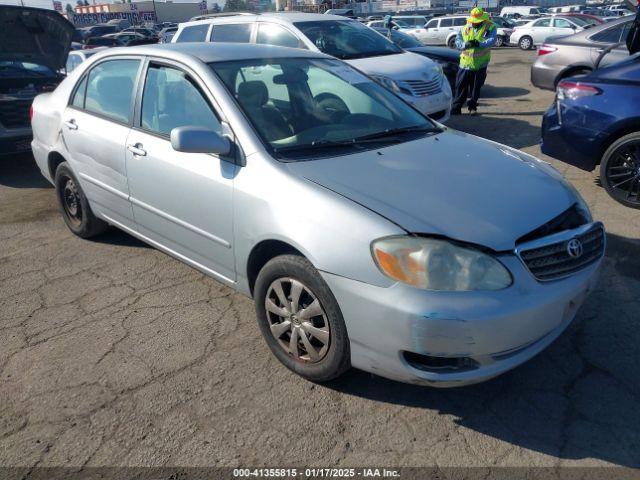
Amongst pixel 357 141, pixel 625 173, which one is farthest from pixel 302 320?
pixel 625 173

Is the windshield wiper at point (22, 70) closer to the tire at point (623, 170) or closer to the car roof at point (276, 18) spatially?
the car roof at point (276, 18)

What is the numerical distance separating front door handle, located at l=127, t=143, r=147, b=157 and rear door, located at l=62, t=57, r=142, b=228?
11 centimetres

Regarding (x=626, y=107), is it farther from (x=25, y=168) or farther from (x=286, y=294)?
(x=25, y=168)

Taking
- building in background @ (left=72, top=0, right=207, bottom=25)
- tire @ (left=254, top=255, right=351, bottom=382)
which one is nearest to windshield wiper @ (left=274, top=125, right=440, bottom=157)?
tire @ (left=254, top=255, right=351, bottom=382)

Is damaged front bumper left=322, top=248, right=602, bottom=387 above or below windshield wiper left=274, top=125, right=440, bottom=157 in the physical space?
below

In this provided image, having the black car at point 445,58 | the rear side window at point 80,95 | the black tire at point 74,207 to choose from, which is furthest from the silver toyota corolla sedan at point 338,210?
the black car at point 445,58

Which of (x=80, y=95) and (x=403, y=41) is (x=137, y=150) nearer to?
(x=80, y=95)

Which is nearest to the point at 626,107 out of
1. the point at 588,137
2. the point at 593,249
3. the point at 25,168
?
the point at 588,137

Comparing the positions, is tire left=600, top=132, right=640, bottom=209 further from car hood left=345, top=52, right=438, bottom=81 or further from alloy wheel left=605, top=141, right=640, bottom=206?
car hood left=345, top=52, right=438, bottom=81

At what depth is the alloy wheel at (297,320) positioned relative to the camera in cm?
258

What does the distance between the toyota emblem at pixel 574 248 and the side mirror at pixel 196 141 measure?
69.8 inches

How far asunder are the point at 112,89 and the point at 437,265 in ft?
9.49

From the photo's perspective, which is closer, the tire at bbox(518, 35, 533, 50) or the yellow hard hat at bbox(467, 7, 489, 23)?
the yellow hard hat at bbox(467, 7, 489, 23)

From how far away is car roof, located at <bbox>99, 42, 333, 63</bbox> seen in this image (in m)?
3.37
